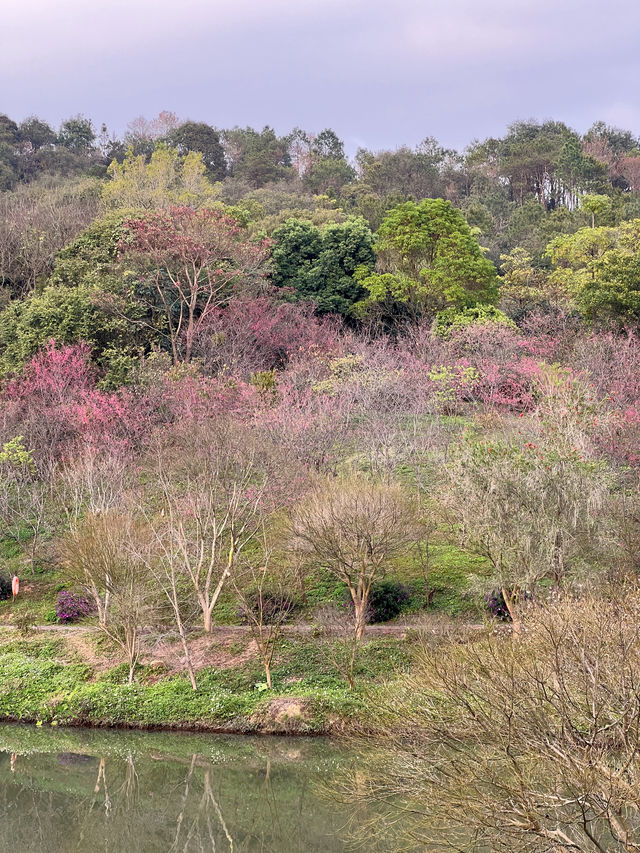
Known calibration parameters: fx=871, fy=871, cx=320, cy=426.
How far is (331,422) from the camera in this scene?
27766 mm

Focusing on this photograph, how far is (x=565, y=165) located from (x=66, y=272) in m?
40.3

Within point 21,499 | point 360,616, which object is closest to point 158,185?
point 21,499

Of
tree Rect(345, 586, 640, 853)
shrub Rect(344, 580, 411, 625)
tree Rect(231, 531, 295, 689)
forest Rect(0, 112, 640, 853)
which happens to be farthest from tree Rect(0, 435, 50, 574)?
tree Rect(345, 586, 640, 853)

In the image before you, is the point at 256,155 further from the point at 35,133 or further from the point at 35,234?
the point at 35,234

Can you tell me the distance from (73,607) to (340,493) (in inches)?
359

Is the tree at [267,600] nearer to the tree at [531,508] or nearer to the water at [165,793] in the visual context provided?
the water at [165,793]

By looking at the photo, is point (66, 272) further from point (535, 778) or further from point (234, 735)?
point (535, 778)

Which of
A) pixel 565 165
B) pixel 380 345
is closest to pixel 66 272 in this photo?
pixel 380 345

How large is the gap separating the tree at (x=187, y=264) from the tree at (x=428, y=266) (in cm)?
625

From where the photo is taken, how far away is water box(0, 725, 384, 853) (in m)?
15.2

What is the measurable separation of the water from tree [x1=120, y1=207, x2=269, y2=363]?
1824 centimetres

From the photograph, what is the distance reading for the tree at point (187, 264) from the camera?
35625 millimetres

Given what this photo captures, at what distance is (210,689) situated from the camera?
2047cm

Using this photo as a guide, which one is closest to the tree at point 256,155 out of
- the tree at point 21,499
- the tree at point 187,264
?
the tree at point 187,264
